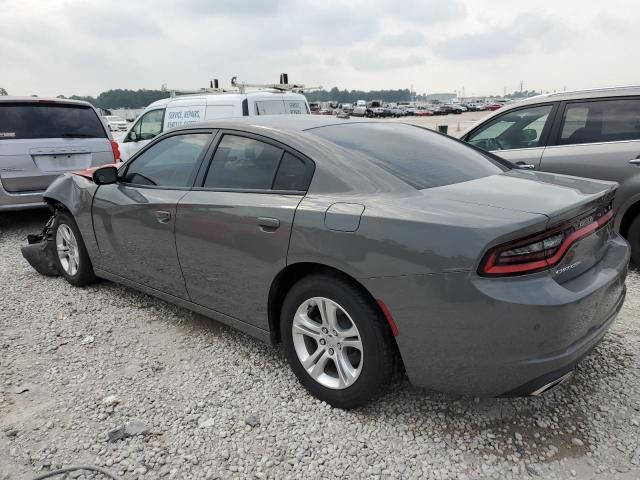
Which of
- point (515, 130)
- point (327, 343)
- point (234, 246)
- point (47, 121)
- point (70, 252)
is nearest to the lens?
point (327, 343)

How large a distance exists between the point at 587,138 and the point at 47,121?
21.3 feet

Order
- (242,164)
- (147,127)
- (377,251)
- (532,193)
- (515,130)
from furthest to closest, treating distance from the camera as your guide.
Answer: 1. (147,127)
2. (515,130)
3. (242,164)
4. (532,193)
5. (377,251)

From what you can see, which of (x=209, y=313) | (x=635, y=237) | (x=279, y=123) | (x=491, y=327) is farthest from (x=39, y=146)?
(x=635, y=237)

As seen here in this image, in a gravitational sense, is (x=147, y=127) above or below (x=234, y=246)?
below

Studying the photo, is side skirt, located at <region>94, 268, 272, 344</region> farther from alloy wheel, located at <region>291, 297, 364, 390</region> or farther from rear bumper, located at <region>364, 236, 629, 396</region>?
rear bumper, located at <region>364, 236, 629, 396</region>

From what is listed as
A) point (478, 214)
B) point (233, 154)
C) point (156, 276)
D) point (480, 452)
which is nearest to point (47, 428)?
point (156, 276)

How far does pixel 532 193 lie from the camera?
2.41 metres

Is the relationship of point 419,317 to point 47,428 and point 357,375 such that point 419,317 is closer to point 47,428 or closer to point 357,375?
point 357,375

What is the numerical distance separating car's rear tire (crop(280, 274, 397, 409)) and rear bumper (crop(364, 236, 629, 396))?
116 mm

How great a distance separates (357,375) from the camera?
2.43 m

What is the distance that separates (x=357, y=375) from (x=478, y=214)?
0.99 metres

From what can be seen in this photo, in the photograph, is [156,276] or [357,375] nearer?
[357,375]

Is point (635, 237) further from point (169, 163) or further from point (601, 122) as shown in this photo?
point (169, 163)

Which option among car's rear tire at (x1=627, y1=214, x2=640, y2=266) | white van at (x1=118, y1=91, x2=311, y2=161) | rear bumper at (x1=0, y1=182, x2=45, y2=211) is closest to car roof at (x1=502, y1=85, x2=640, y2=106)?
car's rear tire at (x1=627, y1=214, x2=640, y2=266)
